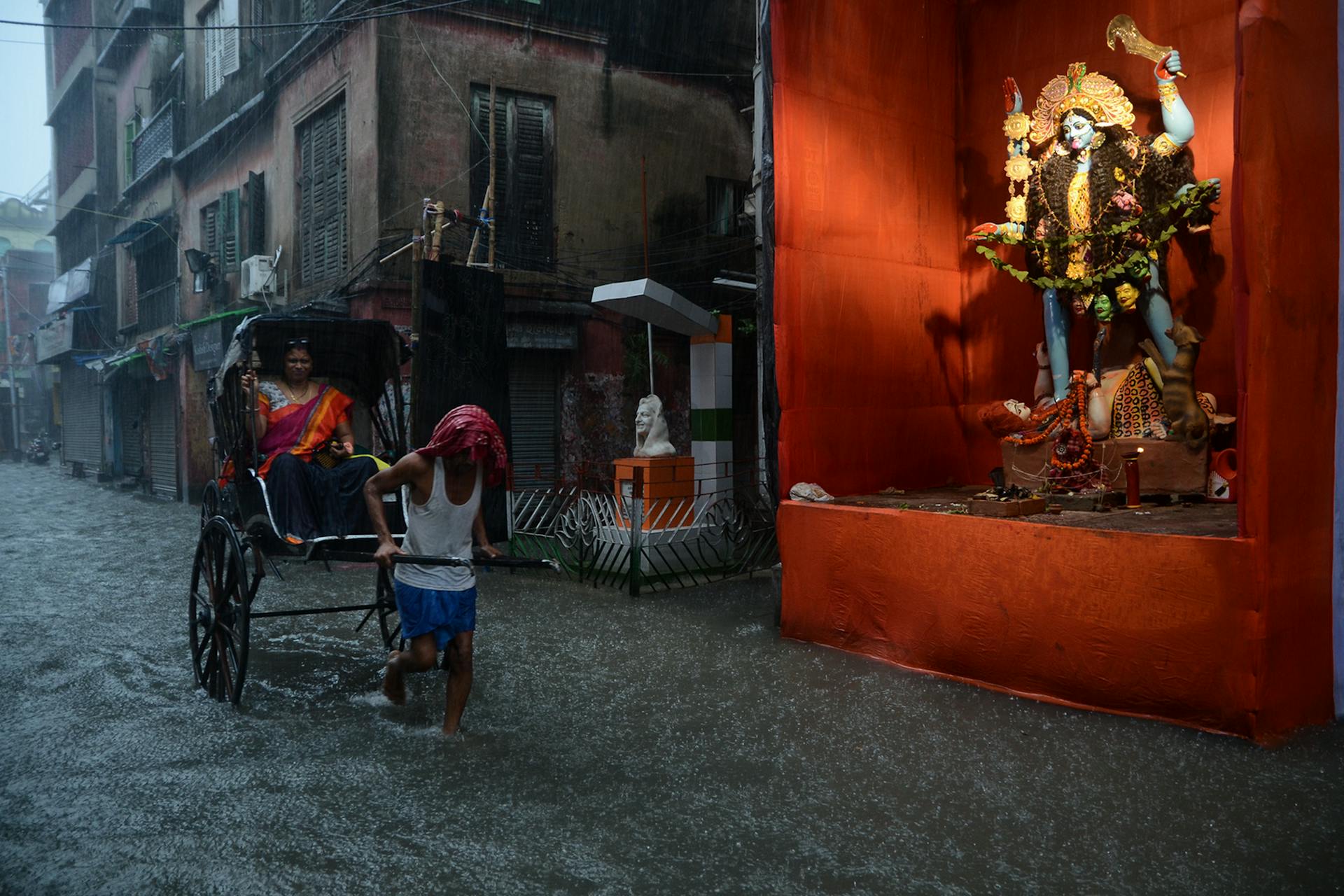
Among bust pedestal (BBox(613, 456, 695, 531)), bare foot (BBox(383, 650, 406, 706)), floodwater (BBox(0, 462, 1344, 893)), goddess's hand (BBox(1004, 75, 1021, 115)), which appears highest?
goddess's hand (BBox(1004, 75, 1021, 115))

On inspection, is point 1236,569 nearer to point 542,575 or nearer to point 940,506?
point 940,506

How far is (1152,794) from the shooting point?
12.2ft

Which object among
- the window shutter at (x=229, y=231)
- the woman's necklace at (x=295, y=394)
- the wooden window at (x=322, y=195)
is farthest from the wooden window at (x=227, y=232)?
the woman's necklace at (x=295, y=394)

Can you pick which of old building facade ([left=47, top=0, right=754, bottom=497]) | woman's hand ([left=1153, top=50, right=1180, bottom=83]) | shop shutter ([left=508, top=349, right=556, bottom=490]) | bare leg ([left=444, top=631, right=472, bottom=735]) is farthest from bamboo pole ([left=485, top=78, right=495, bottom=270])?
bare leg ([left=444, top=631, right=472, bottom=735])

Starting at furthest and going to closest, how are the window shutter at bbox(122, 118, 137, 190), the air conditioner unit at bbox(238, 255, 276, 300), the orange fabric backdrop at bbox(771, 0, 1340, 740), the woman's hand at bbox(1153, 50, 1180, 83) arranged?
the window shutter at bbox(122, 118, 137, 190)
the air conditioner unit at bbox(238, 255, 276, 300)
the woman's hand at bbox(1153, 50, 1180, 83)
the orange fabric backdrop at bbox(771, 0, 1340, 740)

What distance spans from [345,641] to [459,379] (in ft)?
14.6

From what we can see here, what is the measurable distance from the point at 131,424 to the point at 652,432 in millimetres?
18734

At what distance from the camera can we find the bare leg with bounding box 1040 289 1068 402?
7.03 metres

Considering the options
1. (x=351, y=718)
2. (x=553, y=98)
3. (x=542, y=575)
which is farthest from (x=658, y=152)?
(x=351, y=718)

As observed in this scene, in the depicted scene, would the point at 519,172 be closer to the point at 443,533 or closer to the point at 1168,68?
the point at 1168,68

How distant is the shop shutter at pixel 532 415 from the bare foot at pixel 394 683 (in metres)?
8.02

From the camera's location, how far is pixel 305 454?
249 inches

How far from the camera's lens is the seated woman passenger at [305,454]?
5738 mm

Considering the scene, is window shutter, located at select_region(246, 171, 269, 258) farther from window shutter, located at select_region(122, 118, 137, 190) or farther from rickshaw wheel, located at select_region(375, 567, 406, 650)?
rickshaw wheel, located at select_region(375, 567, 406, 650)
